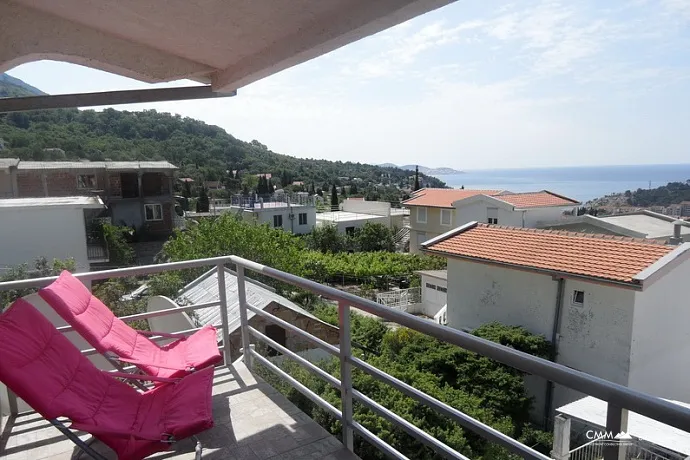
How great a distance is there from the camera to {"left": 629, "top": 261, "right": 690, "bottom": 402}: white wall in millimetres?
10281

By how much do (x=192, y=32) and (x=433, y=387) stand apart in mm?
A: 5791

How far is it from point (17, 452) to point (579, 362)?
39.0ft

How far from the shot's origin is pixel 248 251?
1459cm

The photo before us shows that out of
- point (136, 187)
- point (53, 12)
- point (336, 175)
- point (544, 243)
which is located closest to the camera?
point (53, 12)

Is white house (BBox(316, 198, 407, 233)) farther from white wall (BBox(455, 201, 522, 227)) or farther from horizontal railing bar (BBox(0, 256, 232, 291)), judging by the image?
horizontal railing bar (BBox(0, 256, 232, 291))

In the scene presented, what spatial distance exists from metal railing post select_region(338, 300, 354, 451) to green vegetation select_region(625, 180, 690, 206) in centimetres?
4773

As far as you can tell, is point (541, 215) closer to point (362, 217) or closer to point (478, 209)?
point (478, 209)

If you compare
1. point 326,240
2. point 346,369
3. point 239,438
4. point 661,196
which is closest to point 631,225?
point 326,240

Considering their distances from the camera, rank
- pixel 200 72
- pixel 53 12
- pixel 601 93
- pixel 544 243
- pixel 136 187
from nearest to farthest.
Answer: pixel 53 12
pixel 200 72
pixel 544 243
pixel 136 187
pixel 601 93

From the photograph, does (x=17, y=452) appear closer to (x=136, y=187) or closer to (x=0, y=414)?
(x=0, y=414)

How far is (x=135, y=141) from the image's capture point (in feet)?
85.9

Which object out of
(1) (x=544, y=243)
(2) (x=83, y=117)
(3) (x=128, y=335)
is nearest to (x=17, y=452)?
(3) (x=128, y=335)

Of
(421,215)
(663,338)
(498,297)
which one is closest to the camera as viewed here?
(663,338)

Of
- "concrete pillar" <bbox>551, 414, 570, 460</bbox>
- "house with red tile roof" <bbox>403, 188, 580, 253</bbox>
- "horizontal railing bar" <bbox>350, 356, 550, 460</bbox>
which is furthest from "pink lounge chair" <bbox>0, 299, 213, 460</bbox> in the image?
"house with red tile roof" <bbox>403, 188, 580, 253</bbox>
